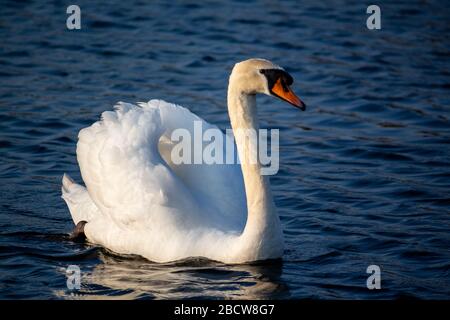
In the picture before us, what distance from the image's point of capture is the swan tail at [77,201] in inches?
396

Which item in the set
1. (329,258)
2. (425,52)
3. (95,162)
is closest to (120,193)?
(95,162)

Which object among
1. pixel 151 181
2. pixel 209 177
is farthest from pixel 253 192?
pixel 151 181

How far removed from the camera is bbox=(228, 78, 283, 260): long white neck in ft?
28.2

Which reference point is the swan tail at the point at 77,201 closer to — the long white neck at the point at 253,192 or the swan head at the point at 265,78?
the long white neck at the point at 253,192

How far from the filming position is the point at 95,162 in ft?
31.7

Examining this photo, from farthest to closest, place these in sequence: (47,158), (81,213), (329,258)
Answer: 1. (47,158)
2. (81,213)
3. (329,258)

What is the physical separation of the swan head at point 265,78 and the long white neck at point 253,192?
124mm

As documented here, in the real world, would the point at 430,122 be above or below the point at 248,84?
below

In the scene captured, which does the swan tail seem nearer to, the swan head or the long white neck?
the long white neck

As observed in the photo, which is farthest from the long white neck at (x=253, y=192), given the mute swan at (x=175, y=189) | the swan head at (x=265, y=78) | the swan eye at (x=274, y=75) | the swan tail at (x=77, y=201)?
the swan tail at (x=77, y=201)

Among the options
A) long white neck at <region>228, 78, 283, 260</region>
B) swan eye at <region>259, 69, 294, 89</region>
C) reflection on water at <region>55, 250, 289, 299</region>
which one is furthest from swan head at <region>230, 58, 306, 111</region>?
reflection on water at <region>55, 250, 289, 299</region>

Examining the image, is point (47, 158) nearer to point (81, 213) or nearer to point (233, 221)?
point (81, 213)

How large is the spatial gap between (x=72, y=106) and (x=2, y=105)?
3.40ft

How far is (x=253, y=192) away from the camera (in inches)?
344
